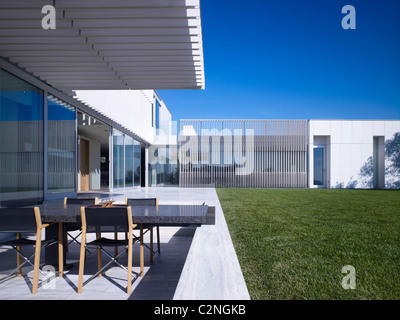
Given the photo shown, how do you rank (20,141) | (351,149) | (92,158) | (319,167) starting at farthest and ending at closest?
(319,167) < (351,149) < (92,158) < (20,141)

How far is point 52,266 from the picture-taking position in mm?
3480

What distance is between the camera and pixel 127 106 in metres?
14.6

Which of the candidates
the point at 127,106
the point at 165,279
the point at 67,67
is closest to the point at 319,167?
the point at 127,106

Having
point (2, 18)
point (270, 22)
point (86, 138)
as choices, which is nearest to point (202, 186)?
point (86, 138)

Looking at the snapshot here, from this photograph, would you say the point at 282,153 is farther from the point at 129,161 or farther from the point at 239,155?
the point at 129,161

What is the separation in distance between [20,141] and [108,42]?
306 centimetres

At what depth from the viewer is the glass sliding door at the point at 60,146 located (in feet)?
25.6

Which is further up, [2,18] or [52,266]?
[2,18]

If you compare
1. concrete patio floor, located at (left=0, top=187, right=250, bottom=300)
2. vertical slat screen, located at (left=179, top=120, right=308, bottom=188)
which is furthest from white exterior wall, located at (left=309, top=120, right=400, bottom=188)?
concrete patio floor, located at (left=0, top=187, right=250, bottom=300)

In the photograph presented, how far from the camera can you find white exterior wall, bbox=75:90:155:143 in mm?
10334

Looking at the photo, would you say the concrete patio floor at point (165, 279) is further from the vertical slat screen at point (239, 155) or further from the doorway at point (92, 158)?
the vertical slat screen at point (239, 155)

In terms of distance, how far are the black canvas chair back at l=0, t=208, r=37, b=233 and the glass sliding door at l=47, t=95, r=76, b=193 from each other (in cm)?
504
